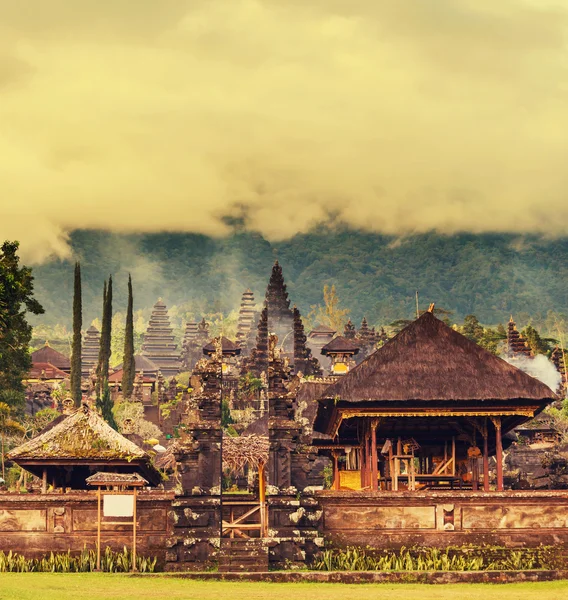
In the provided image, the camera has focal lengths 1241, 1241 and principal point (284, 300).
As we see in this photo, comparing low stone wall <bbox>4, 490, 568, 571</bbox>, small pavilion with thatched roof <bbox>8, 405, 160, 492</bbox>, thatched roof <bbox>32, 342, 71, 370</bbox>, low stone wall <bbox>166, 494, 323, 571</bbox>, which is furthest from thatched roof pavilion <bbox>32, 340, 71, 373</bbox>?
low stone wall <bbox>166, 494, 323, 571</bbox>

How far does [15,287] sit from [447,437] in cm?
1585

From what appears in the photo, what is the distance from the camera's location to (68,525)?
114ft

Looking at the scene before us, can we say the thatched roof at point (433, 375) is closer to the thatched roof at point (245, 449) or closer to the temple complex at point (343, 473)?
the temple complex at point (343, 473)

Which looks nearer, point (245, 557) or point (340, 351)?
point (245, 557)

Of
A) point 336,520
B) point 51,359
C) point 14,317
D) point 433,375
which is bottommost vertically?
point 336,520

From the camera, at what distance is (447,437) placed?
1697 inches

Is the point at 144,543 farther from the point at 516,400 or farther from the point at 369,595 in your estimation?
the point at 516,400

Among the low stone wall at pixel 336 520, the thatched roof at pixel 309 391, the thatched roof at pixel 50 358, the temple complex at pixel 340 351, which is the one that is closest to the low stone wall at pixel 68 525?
the low stone wall at pixel 336 520

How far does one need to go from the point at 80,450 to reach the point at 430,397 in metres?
11.4

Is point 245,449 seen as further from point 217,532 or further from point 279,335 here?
point 279,335

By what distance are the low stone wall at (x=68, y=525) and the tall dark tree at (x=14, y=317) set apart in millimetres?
8393

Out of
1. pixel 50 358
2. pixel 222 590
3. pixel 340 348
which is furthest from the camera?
pixel 50 358

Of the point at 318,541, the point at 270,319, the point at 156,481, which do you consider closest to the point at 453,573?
the point at 318,541

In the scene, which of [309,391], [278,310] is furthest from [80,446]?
[278,310]
